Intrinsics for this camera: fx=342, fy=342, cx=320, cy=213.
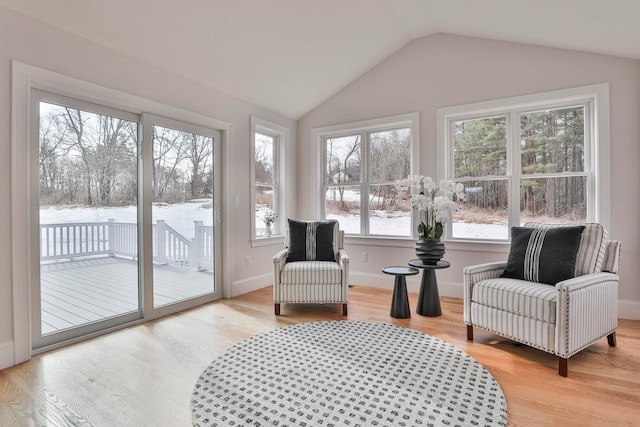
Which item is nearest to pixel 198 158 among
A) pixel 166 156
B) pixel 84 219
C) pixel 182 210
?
pixel 166 156

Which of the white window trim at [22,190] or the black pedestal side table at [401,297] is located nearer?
the white window trim at [22,190]

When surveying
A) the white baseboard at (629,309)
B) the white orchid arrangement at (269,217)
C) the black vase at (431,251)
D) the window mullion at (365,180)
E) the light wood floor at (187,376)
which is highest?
the window mullion at (365,180)

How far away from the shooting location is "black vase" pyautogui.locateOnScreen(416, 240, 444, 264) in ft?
10.5

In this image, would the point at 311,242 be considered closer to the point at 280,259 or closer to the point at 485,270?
the point at 280,259

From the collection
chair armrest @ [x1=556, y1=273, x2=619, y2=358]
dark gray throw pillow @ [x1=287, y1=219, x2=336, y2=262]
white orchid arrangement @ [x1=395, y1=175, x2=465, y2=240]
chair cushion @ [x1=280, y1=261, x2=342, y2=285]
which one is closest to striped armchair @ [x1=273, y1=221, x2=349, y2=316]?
chair cushion @ [x1=280, y1=261, x2=342, y2=285]

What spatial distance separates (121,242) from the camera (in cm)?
294

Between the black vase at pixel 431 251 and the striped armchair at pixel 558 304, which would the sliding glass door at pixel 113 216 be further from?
the striped armchair at pixel 558 304

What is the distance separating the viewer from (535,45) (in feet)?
11.0

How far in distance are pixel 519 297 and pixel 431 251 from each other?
0.97 metres

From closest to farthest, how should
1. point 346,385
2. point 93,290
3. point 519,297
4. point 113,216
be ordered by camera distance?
point 346,385 → point 519,297 → point 93,290 → point 113,216

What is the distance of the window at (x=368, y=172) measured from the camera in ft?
13.9

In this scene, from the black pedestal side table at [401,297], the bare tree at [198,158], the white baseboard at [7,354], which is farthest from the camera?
the bare tree at [198,158]

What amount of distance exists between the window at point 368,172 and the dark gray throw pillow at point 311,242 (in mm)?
974

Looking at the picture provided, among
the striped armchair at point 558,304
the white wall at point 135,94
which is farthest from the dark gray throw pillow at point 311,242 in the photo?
the striped armchair at point 558,304
